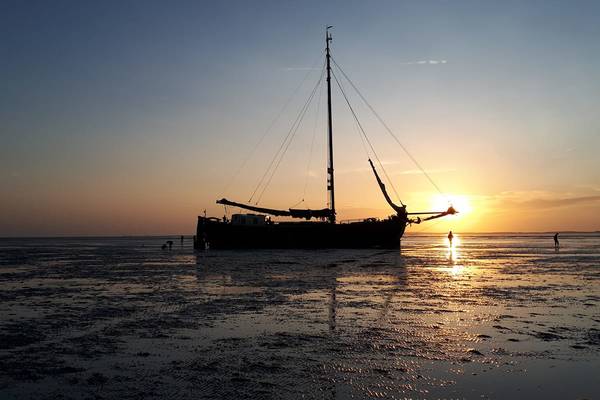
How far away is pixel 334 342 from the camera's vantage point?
8.99 meters

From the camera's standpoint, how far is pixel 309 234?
53.2m

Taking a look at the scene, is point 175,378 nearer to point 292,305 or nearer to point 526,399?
point 526,399

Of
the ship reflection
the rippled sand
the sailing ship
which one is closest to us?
the rippled sand

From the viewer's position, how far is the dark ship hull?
52438 mm

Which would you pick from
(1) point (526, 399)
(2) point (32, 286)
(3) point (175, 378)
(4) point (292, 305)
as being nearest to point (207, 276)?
(2) point (32, 286)

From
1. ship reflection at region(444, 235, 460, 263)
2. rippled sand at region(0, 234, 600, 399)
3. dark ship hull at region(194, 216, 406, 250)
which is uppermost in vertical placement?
dark ship hull at region(194, 216, 406, 250)

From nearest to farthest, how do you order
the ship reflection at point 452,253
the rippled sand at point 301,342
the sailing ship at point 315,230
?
the rippled sand at point 301,342, the ship reflection at point 452,253, the sailing ship at point 315,230

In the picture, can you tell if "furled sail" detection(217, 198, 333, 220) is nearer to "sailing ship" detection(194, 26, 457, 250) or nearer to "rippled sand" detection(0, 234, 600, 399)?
"sailing ship" detection(194, 26, 457, 250)

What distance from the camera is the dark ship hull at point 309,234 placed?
52438mm

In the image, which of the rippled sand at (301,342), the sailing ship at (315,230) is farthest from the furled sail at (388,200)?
the rippled sand at (301,342)

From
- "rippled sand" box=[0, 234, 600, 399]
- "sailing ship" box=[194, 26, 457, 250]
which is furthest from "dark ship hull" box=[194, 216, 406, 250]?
"rippled sand" box=[0, 234, 600, 399]

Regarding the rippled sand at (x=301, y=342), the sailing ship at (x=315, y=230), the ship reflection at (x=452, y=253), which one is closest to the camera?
the rippled sand at (x=301, y=342)

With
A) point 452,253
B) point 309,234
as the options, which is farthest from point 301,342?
point 309,234

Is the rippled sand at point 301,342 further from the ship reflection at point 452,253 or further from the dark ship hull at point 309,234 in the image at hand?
the dark ship hull at point 309,234
